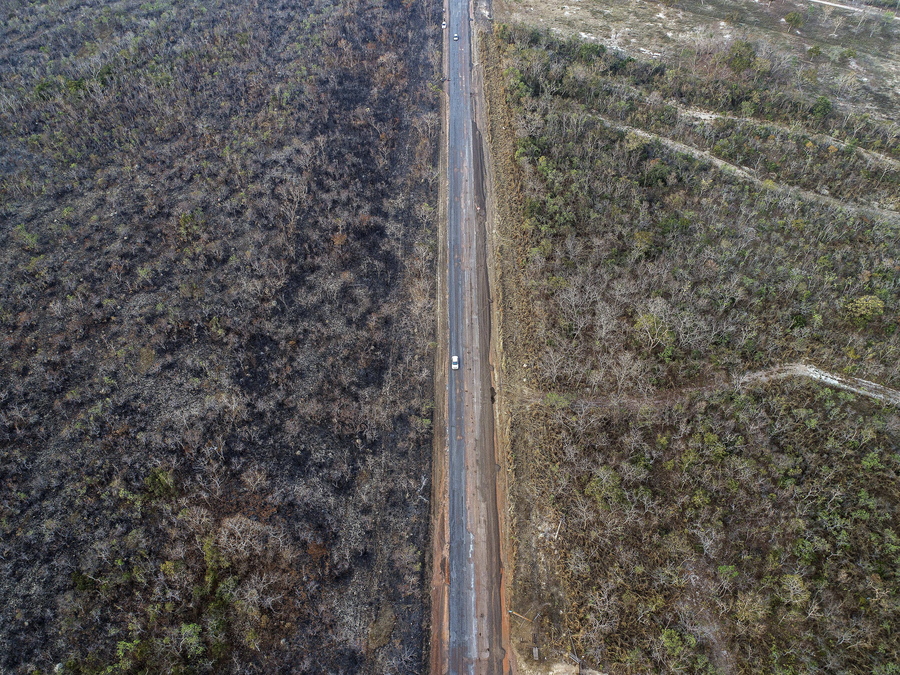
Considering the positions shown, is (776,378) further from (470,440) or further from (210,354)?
(210,354)

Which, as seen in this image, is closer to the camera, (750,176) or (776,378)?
(776,378)

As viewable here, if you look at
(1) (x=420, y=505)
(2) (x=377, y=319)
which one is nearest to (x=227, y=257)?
(2) (x=377, y=319)

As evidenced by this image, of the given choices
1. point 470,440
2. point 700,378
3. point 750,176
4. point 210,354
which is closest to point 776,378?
point 700,378

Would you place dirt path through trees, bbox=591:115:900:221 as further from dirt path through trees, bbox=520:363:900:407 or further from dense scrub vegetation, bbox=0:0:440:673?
dense scrub vegetation, bbox=0:0:440:673

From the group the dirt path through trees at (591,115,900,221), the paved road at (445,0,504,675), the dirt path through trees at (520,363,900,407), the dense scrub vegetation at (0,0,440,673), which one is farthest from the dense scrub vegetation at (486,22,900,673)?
the dense scrub vegetation at (0,0,440,673)

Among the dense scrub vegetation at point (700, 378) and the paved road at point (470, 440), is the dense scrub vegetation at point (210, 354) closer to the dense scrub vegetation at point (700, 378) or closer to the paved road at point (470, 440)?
the paved road at point (470, 440)

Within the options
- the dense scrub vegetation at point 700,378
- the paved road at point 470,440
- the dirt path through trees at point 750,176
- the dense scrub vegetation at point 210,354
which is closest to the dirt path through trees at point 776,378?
the dense scrub vegetation at point 700,378
